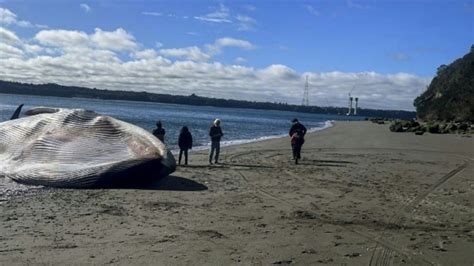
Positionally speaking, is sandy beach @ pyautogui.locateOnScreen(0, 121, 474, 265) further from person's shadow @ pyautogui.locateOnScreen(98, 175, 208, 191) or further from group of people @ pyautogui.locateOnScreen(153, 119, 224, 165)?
group of people @ pyautogui.locateOnScreen(153, 119, 224, 165)

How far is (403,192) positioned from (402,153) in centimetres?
1215

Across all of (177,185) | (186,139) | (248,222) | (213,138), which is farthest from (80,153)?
(213,138)

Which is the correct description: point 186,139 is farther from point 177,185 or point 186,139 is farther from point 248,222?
point 248,222

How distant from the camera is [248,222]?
28.7ft

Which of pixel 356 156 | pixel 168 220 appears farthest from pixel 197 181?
pixel 356 156

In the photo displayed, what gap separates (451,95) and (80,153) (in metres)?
67.8

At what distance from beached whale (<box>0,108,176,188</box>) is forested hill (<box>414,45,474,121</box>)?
5141 cm

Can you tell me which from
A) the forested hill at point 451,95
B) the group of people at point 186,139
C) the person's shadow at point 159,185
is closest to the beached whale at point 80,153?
the person's shadow at point 159,185

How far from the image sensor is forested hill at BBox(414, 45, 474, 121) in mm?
60969

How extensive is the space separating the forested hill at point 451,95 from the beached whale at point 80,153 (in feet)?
169

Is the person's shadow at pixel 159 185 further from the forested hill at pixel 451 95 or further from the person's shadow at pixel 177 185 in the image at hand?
the forested hill at pixel 451 95

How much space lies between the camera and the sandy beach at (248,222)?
22.2 feet

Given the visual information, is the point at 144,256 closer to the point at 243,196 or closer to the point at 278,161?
the point at 243,196

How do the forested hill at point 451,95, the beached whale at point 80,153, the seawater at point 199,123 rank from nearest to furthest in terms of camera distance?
the beached whale at point 80,153 → the seawater at point 199,123 → the forested hill at point 451,95
